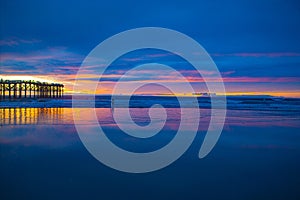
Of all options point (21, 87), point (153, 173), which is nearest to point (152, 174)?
point (153, 173)

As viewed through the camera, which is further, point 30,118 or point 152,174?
point 30,118

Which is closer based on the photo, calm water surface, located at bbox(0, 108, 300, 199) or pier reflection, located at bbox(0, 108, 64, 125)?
calm water surface, located at bbox(0, 108, 300, 199)

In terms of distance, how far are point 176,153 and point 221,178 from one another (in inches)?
Result: 85.3

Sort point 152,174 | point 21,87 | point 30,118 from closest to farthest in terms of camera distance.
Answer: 1. point 152,174
2. point 30,118
3. point 21,87

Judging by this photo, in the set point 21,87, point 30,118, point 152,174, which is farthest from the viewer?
point 21,87

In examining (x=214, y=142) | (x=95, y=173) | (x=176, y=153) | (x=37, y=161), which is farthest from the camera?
(x=214, y=142)

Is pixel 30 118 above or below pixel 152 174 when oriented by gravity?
above

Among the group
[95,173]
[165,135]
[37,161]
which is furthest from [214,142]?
[37,161]

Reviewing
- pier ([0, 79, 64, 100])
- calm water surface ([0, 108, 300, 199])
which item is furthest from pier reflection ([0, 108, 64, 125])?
pier ([0, 79, 64, 100])

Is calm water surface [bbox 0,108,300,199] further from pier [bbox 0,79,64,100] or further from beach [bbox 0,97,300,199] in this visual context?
pier [bbox 0,79,64,100]

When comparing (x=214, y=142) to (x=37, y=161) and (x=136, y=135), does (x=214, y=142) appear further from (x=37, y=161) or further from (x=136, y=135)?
(x=37, y=161)

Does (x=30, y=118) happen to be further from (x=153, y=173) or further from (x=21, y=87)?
(x=21, y=87)

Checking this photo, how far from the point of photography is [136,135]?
404 inches

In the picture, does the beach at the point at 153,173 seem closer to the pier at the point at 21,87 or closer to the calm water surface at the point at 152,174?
the calm water surface at the point at 152,174
